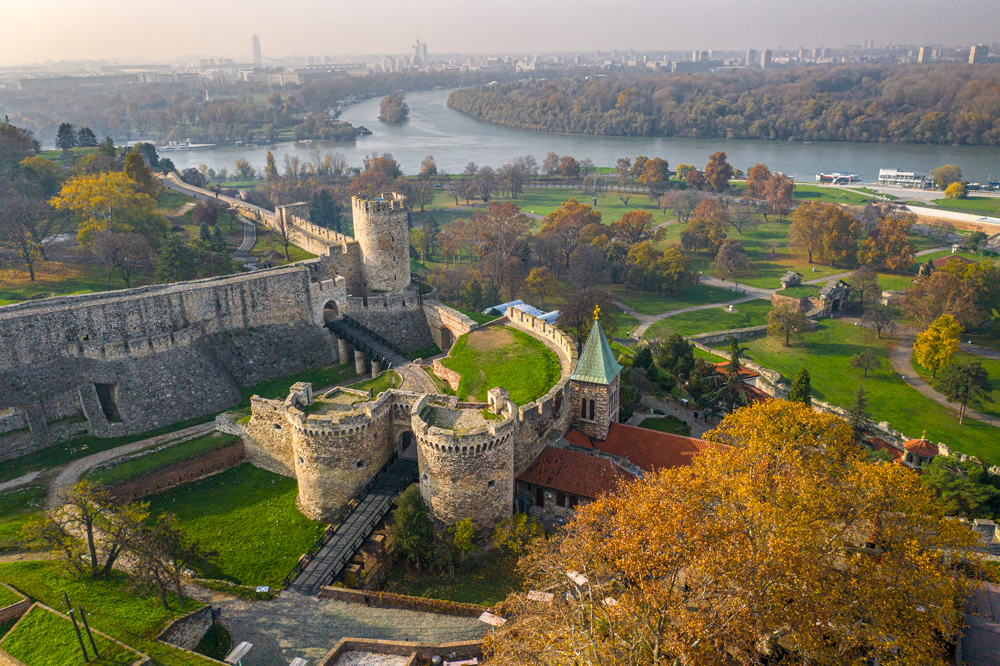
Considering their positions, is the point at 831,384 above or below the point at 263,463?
below

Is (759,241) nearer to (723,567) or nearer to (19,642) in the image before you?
(723,567)

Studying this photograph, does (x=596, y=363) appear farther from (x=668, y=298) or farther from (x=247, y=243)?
(x=668, y=298)

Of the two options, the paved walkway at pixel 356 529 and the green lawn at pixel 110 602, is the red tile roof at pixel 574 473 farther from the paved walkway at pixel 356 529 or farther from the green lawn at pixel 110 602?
the green lawn at pixel 110 602

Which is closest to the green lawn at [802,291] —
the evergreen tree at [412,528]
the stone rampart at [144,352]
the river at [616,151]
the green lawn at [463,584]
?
the stone rampart at [144,352]

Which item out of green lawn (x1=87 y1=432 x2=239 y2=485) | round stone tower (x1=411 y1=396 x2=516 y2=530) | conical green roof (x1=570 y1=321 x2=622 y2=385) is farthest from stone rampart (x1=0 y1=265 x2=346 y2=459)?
conical green roof (x1=570 y1=321 x2=622 y2=385)

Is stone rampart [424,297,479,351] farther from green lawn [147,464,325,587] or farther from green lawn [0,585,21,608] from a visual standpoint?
green lawn [0,585,21,608]

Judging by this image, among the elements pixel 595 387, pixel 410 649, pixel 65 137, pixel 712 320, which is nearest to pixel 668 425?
pixel 595 387

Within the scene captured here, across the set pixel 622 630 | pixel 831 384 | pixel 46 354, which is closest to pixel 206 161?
pixel 46 354
